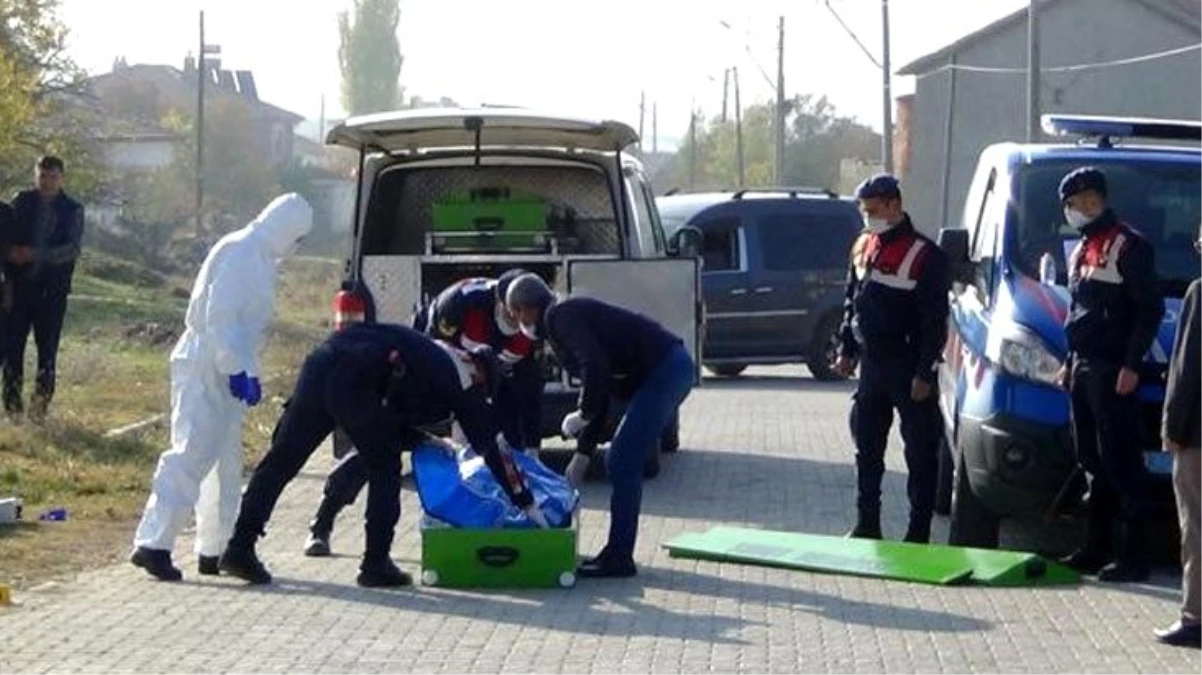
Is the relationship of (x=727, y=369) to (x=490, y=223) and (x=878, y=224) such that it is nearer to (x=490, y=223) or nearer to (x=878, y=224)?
(x=490, y=223)

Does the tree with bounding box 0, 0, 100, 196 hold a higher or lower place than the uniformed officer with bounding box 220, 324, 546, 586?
higher

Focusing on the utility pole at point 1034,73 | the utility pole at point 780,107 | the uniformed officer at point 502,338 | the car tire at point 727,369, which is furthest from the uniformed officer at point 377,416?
the utility pole at point 780,107

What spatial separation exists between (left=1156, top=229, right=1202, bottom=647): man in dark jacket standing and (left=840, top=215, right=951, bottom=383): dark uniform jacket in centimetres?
253

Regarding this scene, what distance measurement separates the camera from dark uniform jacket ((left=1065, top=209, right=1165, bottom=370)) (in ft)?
41.1

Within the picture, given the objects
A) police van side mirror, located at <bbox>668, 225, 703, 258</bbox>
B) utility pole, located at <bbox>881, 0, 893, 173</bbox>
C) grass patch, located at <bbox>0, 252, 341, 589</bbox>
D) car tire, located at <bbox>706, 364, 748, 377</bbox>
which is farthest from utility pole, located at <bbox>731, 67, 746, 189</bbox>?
police van side mirror, located at <bbox>668, 225, 703, 258</bbox>

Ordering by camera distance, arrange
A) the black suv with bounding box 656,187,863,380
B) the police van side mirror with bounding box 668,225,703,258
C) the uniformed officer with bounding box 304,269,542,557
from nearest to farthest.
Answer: the uniformed officer with bounding box 304,269,542,557 < the police van side mirror with bounding box 668,225,703,258 < the black suv with bounding box 656,187,863,380

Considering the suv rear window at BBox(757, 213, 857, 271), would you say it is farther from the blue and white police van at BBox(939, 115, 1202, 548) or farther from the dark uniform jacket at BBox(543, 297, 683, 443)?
the dark uniform jacket at BBox(543, 297, 683, 443)

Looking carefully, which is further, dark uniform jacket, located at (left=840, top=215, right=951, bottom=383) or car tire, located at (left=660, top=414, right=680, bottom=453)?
car tire, located at (left=660, top=414, right=680, bottom=453)

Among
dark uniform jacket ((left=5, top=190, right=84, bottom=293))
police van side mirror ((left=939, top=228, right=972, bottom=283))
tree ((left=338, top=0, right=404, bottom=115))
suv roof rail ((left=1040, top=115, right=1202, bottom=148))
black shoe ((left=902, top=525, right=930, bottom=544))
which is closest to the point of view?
black shoe ((left=902, top=525, right=930, bottom=544))

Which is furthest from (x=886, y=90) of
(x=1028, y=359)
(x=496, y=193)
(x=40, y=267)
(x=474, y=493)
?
(x=474, y=493)

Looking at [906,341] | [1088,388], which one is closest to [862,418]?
[906,341]

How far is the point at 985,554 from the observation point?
43.2 feet

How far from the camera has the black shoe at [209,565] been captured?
12898 mm

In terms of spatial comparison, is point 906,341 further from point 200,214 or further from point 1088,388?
point 200,214
